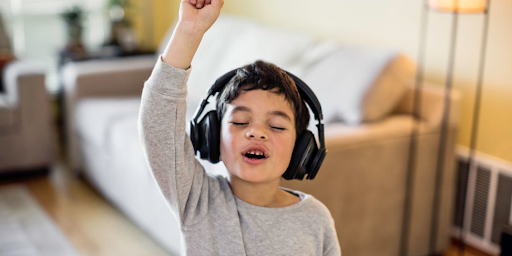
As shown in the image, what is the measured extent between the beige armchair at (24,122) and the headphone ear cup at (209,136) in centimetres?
219

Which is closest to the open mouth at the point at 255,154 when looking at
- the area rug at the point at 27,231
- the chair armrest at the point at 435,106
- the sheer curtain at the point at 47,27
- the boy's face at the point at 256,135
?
the boy's face at the point at 256,135

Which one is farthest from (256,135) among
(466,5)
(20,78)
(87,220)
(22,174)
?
(22,174)

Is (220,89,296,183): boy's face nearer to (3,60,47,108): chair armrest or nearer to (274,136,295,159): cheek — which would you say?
(274,136,295,159): cheek

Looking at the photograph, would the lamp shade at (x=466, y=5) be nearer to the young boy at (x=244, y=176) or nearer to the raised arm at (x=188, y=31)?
the young boy at (x=244, y=176)

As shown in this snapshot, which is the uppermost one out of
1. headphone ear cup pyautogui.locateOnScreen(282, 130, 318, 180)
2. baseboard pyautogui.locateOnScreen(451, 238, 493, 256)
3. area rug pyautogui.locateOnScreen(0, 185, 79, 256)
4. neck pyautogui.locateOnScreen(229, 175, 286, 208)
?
headphone ear cup pyautogui.locateOnScreen(282, 130, 318, 180)

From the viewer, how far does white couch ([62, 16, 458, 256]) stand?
1.84 m

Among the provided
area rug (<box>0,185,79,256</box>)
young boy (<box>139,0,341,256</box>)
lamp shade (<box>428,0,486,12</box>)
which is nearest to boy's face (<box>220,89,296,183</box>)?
young boy (<box>139,0,341,256</box>)

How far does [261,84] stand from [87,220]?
1.80 m

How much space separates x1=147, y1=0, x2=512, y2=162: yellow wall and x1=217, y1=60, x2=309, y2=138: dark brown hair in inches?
53.4

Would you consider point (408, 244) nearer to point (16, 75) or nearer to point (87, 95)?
point (87, 95)

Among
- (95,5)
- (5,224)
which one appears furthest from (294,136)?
(95,5)

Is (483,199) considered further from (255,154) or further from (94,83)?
(94,83)

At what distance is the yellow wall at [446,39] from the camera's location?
2027mm

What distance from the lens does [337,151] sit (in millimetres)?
1785
